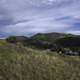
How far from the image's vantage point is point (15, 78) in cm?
1956

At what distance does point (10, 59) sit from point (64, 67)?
511 cm

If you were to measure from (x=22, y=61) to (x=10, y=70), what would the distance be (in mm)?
2810

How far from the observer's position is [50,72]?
22.2 m

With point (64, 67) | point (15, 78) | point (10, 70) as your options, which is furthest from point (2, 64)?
point (64, 67)

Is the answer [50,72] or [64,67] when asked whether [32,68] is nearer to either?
[50,72]

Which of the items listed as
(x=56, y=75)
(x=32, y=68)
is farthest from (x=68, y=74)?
(x=32, y=68)

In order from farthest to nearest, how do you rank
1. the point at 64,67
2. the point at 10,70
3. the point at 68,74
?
the point at 64,67, the point at 68,74, the point at 10,70

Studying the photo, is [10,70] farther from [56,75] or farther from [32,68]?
[56,75]

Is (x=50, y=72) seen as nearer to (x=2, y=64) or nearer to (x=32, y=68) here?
(x=32, y=68)

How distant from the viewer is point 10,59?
2380 cm

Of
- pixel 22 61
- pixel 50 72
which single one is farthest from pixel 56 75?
pixel 22 61

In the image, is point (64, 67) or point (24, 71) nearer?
point (24, 71)

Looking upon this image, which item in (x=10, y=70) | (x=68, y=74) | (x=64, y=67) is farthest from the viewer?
(x=64, y=67)

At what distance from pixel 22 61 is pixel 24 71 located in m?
2.35
